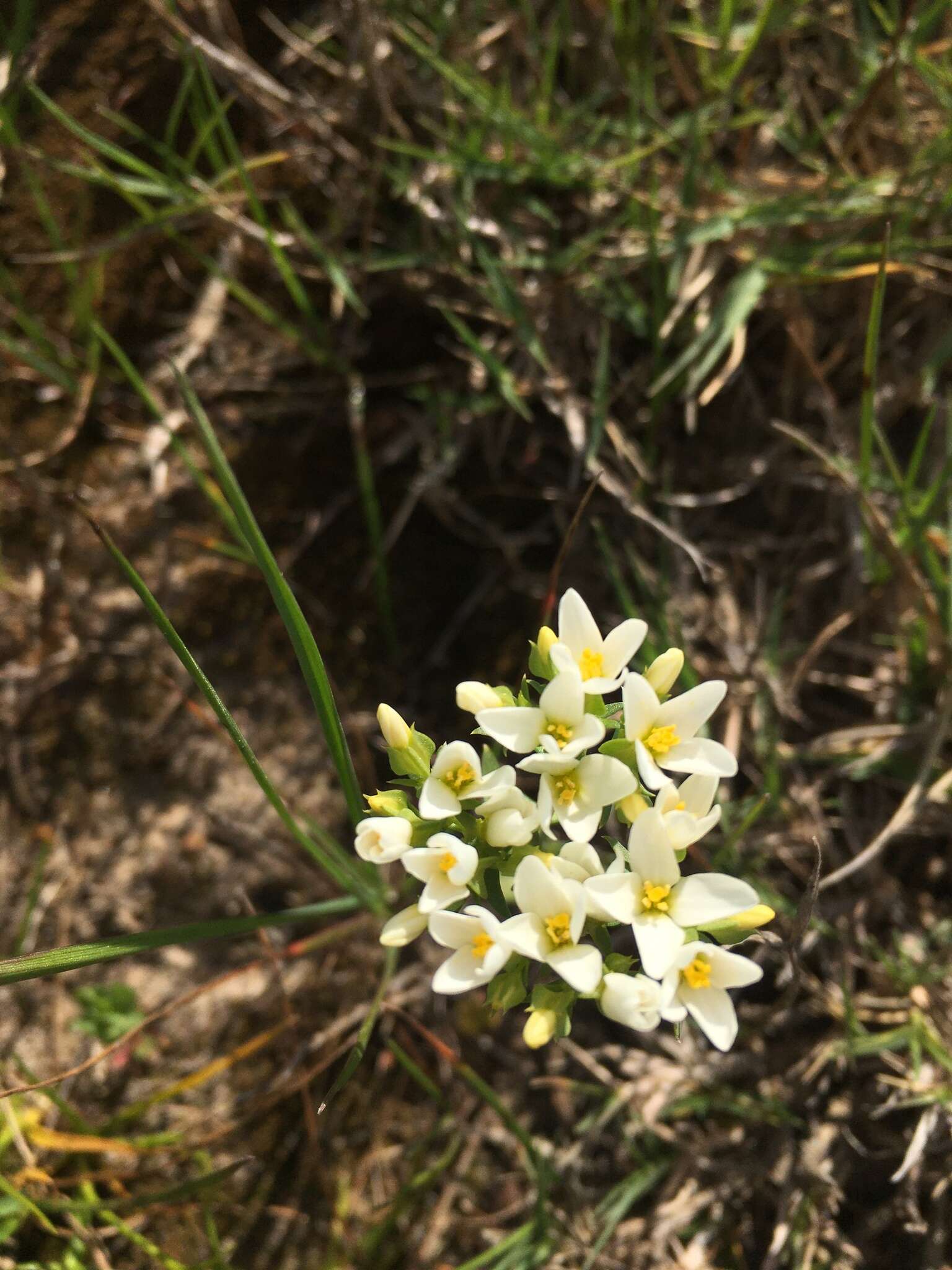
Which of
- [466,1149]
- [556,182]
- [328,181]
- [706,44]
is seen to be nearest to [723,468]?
[556,182]

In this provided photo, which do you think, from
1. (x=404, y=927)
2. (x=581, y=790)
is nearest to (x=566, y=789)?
(x=581, y=790)

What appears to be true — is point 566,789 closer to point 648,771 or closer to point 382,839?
point 648,771

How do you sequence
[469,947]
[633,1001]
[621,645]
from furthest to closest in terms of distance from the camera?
[621,645] < [469,947] < [633,1001]

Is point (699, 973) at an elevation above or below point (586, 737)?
below

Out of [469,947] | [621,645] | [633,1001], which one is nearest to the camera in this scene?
[633,1001]

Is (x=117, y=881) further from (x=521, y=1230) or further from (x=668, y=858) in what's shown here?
(x=668, y=858)

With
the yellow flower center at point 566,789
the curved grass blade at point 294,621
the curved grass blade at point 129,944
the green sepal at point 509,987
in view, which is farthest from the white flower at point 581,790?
the curved grass blade at point 129,944

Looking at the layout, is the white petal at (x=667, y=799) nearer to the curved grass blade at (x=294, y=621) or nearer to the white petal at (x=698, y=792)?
the white petal at (x=698, y=792)
